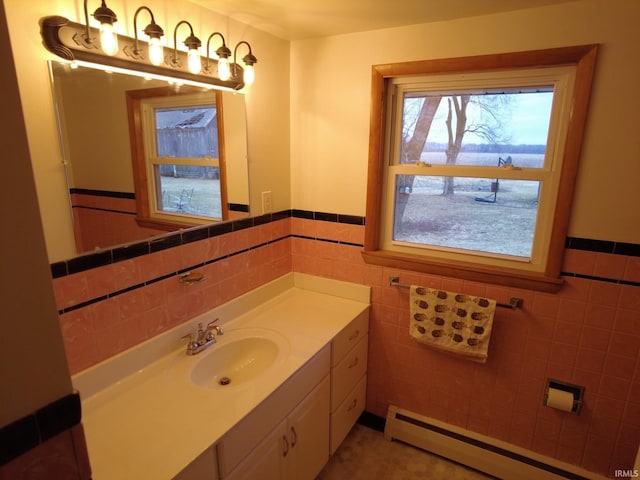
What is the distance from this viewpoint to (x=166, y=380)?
1.44m

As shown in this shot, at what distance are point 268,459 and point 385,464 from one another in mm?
923

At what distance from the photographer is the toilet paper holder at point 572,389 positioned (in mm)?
1737

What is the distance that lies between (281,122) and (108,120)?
3.18 ft

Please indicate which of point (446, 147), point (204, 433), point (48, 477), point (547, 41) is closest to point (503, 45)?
point (547, 41)

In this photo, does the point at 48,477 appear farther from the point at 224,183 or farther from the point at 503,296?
the point at 503,296

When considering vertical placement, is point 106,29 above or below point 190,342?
above

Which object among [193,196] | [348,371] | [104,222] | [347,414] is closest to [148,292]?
[104,222]

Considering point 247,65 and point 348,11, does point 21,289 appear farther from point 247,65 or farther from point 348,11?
point 348,11

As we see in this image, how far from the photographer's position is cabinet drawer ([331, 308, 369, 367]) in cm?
183

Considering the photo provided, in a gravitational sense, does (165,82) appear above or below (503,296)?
above

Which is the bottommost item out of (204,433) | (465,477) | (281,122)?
(465,477)

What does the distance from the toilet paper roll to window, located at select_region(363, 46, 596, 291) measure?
1.66ft

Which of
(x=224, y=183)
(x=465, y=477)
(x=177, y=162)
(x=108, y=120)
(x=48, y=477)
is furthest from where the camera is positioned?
(x=465, y=477)

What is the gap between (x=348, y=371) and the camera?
2.01 metres
